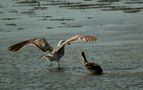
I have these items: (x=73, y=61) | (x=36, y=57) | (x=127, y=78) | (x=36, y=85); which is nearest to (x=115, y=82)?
(x=127, y=78)

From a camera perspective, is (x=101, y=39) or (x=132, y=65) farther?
(x=101, y=39)

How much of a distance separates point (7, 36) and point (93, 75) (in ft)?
34.3

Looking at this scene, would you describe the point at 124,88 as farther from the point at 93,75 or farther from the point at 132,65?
the point at 132,65

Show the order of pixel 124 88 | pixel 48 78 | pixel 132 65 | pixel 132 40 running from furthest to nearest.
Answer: pixel 132 40, pixel 132 65, pixel 48 78, pixel 124 88

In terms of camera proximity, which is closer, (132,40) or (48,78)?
(48,78)

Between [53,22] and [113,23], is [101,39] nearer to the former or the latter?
[113,23]

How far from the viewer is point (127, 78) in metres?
12.4

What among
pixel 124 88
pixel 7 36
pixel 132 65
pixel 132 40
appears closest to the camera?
pixel 124 88

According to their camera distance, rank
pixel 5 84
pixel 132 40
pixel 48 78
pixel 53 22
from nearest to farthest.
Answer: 1. pixel 5 84
2. pixel 48 78
3. pixel 132 40
4. pixel 53 22

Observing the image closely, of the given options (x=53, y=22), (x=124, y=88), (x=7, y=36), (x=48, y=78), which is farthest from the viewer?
(x=53, y=22)

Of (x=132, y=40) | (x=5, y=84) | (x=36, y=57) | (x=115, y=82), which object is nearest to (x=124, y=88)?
(x=115, y=82)

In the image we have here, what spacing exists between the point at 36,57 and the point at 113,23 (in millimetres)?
11326

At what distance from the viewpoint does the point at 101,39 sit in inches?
819

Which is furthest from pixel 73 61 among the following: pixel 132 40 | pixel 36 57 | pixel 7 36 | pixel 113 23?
pixel 113 23
